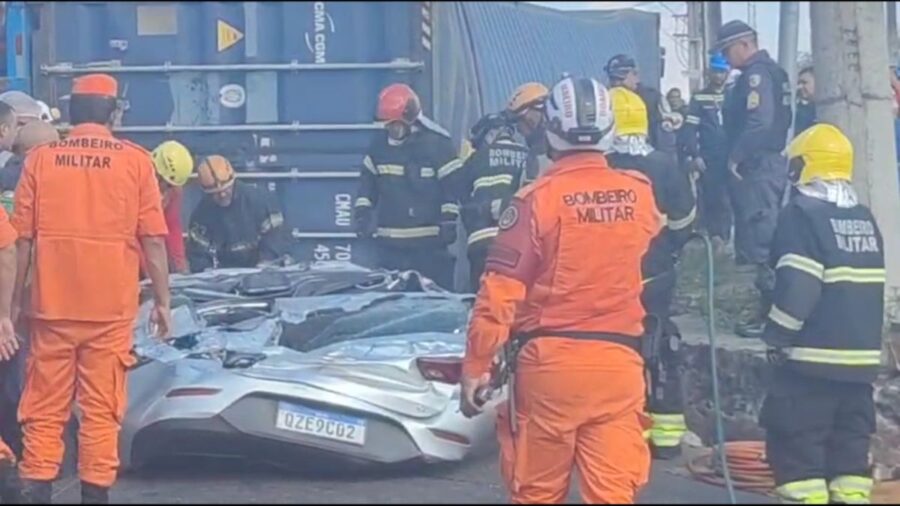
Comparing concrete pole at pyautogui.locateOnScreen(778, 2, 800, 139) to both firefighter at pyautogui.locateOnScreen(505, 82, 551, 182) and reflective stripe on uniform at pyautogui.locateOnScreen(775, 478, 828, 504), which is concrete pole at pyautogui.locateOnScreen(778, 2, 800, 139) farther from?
reflective stripe on uniform at pyautogui.locateOnScreen(775, 478, 828, 504)

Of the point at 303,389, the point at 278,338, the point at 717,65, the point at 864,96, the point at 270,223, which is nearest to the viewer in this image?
the point at 303,389

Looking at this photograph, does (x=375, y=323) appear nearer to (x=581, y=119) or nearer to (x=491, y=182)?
(x=491, y=182)

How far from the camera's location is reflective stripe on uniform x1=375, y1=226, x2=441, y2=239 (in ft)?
35.6

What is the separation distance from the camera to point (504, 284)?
564 cm

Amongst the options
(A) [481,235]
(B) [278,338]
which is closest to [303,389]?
(B) [278,338]

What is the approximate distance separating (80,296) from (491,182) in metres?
3.61

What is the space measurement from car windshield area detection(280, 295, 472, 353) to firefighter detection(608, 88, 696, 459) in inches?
38.1

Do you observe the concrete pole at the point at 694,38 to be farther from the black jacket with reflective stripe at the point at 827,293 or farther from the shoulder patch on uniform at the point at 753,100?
the black jacket with reflective stripe at the point at 827,293

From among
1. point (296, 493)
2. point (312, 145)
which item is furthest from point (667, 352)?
point (312, 145)

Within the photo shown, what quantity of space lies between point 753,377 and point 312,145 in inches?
163

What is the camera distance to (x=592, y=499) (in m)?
5.63

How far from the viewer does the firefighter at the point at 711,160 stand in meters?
12.2

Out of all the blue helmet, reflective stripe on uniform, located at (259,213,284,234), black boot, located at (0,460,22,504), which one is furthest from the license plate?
the blue helmet

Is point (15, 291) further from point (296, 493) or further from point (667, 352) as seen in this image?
point (667, 352)
